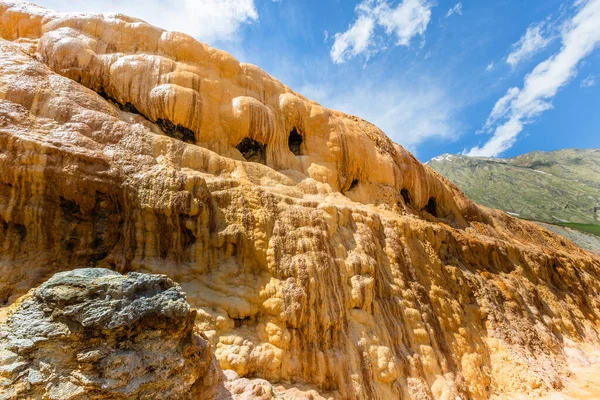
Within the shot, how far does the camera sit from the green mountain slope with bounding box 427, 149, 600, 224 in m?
108

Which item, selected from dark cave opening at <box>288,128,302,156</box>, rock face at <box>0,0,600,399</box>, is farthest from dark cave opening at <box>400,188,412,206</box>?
dark cave opening at <box>288,128,302,156</box>

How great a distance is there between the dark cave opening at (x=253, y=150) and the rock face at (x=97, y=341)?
8.52 metres

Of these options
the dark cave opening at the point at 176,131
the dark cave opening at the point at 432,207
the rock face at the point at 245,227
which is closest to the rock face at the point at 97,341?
the rock face at the point at 245,227

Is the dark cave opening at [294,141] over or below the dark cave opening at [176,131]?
over

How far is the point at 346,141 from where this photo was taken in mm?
14961

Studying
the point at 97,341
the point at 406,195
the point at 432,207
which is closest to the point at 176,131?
the point at 97,341

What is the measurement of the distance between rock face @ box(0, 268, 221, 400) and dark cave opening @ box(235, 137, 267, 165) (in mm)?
8522

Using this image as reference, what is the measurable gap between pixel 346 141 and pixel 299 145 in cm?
218

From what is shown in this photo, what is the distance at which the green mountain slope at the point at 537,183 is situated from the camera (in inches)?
4237

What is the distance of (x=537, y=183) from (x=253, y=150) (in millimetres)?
144637

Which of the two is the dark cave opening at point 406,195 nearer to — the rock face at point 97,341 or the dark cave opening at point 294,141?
the dark cave opening at point 294,141

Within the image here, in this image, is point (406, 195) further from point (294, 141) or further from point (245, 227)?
point (245, 227)

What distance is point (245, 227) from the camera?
8250 mm

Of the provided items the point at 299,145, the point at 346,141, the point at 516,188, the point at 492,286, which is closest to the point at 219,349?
the point at 299,145
